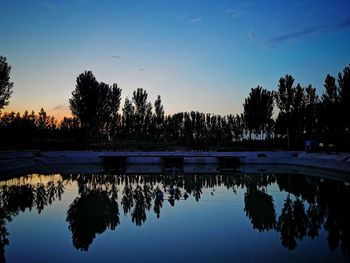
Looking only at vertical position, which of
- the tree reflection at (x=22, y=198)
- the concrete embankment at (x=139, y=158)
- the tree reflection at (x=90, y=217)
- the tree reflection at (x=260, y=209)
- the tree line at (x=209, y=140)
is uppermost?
the tree line at (x=209, y=140)

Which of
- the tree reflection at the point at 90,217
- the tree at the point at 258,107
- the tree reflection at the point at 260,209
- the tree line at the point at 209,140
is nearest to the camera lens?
the tree reflection at the point at 90,217

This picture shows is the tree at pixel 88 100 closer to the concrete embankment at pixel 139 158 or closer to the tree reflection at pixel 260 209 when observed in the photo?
the concrete embankment at pixel 139 158

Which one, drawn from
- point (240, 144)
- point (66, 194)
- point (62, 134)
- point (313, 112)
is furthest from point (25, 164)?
point (313, 112)

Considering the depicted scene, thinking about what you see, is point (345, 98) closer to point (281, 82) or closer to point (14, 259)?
point (281, 82)

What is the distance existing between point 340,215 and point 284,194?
18.5 ft

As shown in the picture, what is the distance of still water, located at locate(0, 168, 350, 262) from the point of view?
8.26 meters

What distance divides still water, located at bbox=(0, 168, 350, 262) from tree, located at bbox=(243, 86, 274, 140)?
3121 centimetres

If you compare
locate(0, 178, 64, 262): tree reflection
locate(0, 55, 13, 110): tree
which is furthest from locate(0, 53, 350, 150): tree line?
locate(0, 178, 64, 262): tree reflection

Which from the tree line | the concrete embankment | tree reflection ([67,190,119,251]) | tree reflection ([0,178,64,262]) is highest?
the tree line

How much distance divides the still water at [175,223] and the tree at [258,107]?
31214 millimetres

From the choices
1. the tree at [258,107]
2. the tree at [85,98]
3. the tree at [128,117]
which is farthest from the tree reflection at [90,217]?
the tree at [128,117]

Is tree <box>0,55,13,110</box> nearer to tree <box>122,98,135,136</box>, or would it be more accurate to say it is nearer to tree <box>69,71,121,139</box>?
tree <box>69,71,121,139</box>

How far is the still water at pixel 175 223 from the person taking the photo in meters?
8.26

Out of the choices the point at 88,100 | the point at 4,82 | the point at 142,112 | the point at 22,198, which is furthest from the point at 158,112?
the point at 22,198
